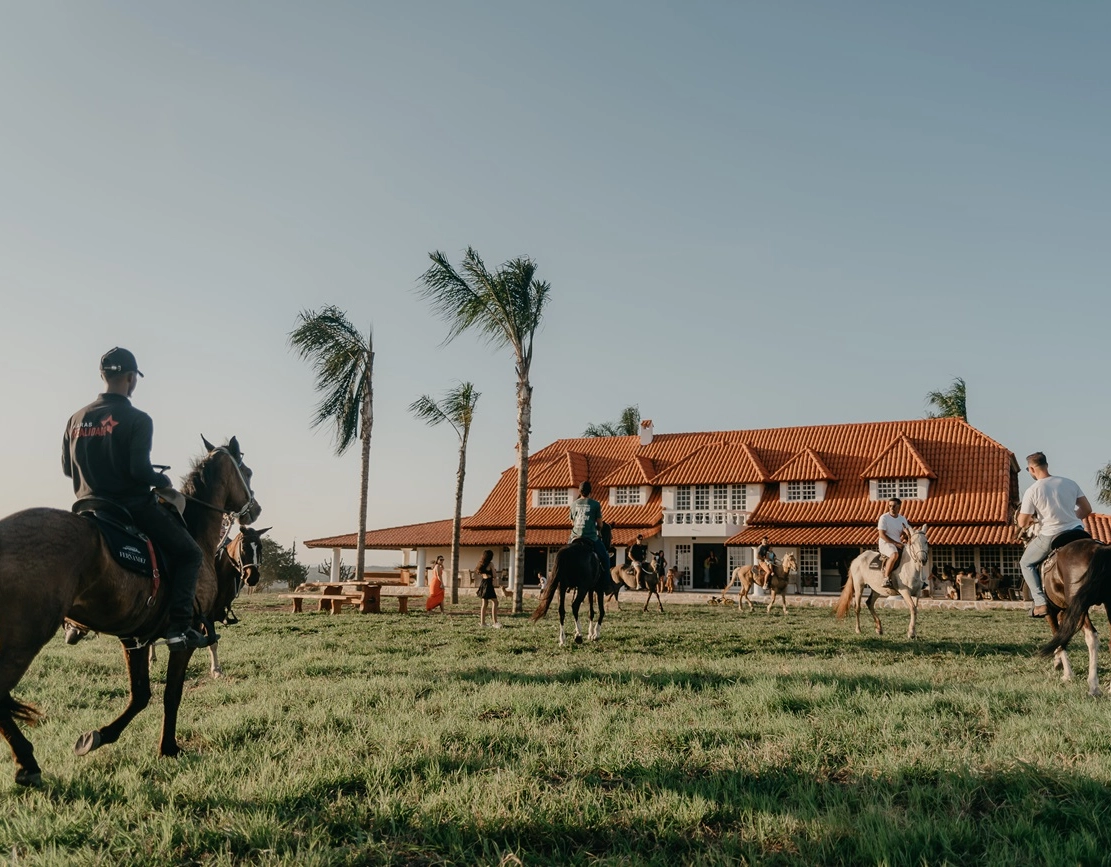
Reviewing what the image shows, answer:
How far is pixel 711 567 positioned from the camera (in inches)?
1710

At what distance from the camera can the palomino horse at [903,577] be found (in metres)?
14.8

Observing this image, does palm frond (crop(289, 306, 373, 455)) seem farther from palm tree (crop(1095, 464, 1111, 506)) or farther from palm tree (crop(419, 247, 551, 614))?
palm tree (crop(1095, 464, 1111, 506))

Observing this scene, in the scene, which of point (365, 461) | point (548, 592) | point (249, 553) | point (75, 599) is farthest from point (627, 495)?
point (75, 599)

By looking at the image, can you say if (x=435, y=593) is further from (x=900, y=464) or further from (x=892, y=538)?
(x=900, y=464)

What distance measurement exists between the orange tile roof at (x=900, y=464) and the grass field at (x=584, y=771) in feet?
103

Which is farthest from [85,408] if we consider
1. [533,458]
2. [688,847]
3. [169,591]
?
[533,458]

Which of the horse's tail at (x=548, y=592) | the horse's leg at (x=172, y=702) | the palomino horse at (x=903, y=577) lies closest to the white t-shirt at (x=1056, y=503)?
the palomino horse at (x=903, y=577)

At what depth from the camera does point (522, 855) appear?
373 centimetres

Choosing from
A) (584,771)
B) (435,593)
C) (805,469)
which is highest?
(805,469)

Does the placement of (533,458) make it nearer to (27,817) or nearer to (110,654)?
(110,654)

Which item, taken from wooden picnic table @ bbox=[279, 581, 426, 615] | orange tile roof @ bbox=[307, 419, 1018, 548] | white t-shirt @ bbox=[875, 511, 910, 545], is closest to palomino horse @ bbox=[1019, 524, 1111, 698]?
white t-shirt @ bbox=[875, 511, 910, 545]

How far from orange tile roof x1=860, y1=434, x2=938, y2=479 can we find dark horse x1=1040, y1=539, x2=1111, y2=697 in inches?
1238

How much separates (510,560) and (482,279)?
87.3ft

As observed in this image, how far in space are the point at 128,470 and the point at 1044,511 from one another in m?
9.06
